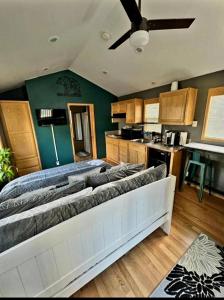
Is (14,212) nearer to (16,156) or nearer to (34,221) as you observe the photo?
(34,221)

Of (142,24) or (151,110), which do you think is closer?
(142,24)

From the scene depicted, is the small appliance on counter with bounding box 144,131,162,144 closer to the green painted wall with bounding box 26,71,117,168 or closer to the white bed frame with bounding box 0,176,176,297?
the green painted wall with bounding box 26,71,117,168

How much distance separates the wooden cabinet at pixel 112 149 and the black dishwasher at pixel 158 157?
132cm

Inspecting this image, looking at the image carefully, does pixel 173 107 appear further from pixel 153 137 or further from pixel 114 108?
pixel 114 108

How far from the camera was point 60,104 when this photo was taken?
3957 mm

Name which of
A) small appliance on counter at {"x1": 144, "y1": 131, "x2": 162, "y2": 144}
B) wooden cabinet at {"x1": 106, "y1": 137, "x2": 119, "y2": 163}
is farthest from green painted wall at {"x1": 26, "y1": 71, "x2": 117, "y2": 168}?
small appliance on counter at {"x1": 144, "y1": 131, "x2": 162, "y2": 144}

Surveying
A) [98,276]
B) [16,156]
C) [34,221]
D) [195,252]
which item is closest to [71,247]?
[34,221]

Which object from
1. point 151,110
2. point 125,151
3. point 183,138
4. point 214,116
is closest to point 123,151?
point 125,151

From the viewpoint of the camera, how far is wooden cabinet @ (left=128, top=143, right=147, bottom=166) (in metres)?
3.33

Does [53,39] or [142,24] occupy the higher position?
[53,39]

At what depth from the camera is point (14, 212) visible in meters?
1.15

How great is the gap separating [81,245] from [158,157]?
2.45m

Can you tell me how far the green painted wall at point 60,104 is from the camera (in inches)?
141

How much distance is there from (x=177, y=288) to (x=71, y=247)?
3.35 feet
